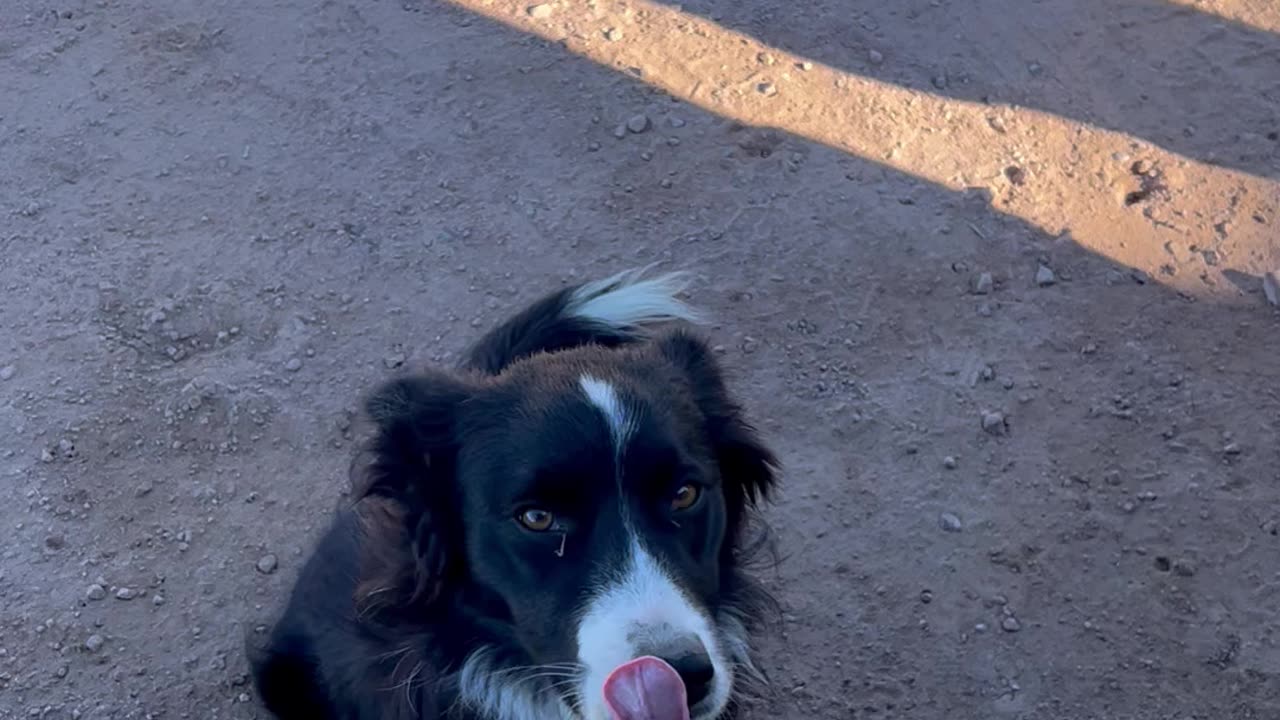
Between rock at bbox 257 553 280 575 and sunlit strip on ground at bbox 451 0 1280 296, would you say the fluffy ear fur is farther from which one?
sunlit strip on ground at bbox 451 0 1280 296

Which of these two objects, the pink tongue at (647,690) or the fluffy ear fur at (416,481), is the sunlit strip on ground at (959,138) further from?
the pink tongue at (647,690)

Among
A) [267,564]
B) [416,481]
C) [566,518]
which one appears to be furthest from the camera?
[267,564]

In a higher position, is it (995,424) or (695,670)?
(695,670)

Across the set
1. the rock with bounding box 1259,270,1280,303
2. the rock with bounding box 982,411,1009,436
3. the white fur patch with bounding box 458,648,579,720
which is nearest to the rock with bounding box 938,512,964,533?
the rock with bounding box 982,411,1009,436

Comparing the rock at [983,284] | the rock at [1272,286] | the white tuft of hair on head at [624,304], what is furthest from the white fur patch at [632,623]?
the rock at [1272,286]

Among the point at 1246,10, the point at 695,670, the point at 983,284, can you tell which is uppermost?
the point at 695,670

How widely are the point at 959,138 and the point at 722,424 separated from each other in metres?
2.87

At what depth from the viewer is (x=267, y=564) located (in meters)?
4.32

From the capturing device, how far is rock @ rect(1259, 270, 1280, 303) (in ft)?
16.3

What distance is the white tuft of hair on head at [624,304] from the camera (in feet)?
11.6

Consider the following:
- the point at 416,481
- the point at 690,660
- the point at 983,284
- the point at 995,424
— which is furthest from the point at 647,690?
the point at 983,284

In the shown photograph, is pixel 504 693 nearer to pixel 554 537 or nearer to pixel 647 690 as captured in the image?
pixel 554 537

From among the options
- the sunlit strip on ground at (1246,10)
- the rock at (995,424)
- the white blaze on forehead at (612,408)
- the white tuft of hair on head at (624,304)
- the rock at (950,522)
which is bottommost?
the rock at (950,522)

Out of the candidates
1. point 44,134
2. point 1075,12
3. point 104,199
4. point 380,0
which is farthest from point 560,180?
point 1075,12
